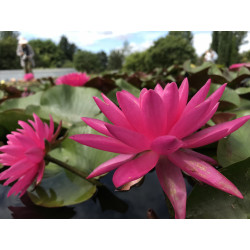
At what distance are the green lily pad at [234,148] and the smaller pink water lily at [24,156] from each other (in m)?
0.28

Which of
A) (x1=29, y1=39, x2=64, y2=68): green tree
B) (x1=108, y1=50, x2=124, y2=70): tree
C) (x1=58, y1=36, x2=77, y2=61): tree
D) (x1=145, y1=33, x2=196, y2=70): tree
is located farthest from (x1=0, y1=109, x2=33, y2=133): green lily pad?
(x1=58, y1=36, x2=77, y2=61): tree

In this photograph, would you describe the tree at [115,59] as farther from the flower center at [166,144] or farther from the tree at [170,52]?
the flower center at [166,144]

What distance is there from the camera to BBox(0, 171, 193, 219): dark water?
371 mm

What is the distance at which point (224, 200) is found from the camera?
245 millimetres

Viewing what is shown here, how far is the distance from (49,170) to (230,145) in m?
0.37

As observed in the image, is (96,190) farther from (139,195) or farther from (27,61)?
(27,61)

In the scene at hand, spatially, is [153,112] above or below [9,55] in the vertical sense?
below

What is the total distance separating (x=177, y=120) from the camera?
24cm

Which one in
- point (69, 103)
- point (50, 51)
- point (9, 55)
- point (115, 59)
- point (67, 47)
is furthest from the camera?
point (67, 47)

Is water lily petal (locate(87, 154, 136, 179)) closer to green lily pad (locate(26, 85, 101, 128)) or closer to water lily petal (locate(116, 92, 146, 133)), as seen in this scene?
water lily petal (locate(116, 92, 146, 133))

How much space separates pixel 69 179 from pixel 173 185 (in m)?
0.30

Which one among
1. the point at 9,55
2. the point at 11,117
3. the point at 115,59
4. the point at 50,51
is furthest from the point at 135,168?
the point at 50,51

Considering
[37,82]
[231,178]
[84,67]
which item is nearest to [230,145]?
[231,178]

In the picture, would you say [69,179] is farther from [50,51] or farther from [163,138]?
[50,51]
